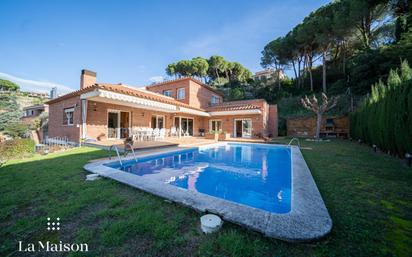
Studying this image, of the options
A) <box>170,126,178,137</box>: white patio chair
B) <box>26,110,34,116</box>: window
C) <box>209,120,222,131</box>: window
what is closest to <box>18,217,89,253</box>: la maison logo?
<box>170,126,178,137</box>: white patio chair

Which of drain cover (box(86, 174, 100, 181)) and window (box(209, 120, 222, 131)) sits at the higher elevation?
window (box(209, 120, 222, 131))

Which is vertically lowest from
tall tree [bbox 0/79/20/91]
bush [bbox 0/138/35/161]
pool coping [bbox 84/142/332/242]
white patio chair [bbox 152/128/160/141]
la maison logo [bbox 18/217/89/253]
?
la maison logo [bbox 18/217/89/253]

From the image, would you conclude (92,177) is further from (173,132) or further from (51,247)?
(173,132)

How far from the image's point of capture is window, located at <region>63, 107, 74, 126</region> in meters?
16.9

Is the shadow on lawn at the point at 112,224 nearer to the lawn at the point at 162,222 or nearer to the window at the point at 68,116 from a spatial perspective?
the lawn at the point at 162,222

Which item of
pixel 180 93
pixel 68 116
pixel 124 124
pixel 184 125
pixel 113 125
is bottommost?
pixel 113 125

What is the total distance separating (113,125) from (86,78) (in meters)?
6.00

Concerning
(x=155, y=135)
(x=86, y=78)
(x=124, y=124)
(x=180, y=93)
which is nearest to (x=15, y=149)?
(x=124, y=124)

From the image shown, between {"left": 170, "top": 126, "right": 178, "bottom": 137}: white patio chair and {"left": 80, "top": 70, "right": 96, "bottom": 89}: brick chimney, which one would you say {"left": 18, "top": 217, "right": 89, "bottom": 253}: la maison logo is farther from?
{"left": 170, "top": 126, "right": 178, "bottom": 137}: white patio chair

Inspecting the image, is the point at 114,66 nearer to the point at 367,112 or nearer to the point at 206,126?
the point at 206,126

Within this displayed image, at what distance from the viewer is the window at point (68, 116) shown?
16.9 metres

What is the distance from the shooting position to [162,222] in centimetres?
348

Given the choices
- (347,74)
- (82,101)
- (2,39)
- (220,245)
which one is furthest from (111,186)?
(347,74)

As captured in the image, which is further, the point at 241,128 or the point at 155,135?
the point at 241,128
